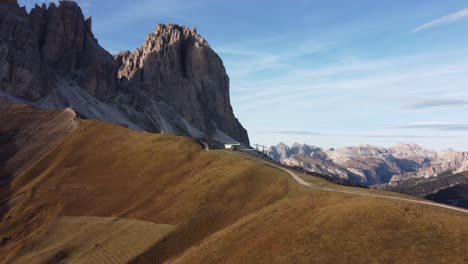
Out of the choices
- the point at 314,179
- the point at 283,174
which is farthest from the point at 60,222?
the point at 314,179

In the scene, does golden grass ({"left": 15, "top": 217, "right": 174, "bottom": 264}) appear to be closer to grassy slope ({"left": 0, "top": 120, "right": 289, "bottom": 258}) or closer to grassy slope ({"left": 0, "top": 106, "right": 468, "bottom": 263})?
grassy slope ({"left": 0, "top": 106, "right": 468, "bottom": 263})

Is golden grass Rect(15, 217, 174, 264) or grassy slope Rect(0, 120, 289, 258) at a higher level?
grassy slope Rect(0, 120, 289, 258)

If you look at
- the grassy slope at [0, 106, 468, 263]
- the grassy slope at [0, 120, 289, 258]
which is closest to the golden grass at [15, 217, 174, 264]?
the grassy slope at [0, 106, 468, 263]

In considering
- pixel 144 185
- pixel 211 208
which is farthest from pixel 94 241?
pixel 144 185

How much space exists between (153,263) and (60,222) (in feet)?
109

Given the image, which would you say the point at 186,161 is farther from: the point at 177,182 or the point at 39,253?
the point at 39,253

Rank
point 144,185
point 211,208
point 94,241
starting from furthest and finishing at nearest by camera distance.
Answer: point 144,185, point 94,241, point 211,208

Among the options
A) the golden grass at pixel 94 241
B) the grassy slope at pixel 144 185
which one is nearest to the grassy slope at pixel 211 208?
the grassy slope at pixel 144 185

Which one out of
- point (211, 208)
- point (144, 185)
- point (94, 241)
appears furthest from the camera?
point (144, 185)

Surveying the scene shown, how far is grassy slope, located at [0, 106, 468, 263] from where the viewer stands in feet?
142

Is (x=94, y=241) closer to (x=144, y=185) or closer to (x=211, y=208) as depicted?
(x=211, y=208)

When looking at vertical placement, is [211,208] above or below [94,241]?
above

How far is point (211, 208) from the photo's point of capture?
6981 cm

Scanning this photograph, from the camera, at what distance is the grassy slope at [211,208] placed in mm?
43350
